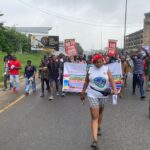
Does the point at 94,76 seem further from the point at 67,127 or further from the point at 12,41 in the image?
the point at 12,41

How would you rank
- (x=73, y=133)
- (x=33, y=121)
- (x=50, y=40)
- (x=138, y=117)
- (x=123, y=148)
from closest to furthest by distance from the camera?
(x=123, y=148), (x=73, y=133), (x=33, y=121), (x=138, y=117), (x=50, y=40)

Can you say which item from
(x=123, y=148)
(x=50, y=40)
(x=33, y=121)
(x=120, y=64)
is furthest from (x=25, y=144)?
(x=50, y=40)

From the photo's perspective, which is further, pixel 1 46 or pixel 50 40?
pixel 1 46

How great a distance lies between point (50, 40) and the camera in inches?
1641

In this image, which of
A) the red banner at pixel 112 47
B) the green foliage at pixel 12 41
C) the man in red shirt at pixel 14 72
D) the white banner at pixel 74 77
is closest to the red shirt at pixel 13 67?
the man in red shirt at pixel 14 72

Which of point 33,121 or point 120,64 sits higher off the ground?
point 120,64

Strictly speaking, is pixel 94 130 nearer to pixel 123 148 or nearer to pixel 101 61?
pixel 123 148

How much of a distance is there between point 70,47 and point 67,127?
12148mm

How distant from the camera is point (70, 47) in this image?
21.4 meters

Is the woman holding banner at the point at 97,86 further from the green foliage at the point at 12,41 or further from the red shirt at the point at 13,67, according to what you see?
the green foliage at the point at 12,41

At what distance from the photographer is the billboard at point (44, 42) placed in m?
38.7

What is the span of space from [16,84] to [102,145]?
1124cm

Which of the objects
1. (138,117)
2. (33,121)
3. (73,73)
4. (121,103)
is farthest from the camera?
(73,73)

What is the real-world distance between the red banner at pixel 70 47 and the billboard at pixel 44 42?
54.1 ft
